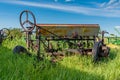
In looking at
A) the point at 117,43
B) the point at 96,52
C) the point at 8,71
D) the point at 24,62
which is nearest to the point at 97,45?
the point at 96,52

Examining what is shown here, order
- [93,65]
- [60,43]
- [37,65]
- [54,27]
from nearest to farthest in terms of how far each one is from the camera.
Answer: [37,65] → [93,65] → [54,27] → [60,43]

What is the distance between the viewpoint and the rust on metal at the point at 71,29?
10.7 meters

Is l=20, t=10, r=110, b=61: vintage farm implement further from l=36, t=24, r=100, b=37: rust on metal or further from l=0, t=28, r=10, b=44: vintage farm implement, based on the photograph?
l=0, t=28, r=10, b=44: vintage farm implement

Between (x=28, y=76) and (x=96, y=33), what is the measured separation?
642 centimetres

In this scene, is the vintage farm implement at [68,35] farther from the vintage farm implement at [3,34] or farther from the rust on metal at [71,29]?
the vintage farm implement at [3,34]

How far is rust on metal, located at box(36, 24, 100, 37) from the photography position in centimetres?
1070

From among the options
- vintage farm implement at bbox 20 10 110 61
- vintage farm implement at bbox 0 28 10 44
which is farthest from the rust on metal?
vintage farm implement at bbox 0 28 10 44

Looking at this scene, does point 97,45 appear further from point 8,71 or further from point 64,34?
point 8,71

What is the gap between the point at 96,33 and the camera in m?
11.6

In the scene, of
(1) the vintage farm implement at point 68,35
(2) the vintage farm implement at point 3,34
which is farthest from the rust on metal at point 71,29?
(2) the vintage farm implement at point 3,34

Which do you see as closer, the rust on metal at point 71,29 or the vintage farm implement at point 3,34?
the rust on metal at point 71,29

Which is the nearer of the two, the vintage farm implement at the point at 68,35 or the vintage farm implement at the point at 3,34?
the vintage farm implement at the point at 68,35

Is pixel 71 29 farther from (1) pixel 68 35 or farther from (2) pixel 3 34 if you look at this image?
(2) pixel 3 34

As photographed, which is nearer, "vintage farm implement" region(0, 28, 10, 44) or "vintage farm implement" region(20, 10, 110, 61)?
"vintage farm implement" region(20, 10, 110, 61)
